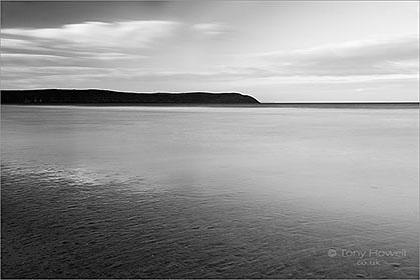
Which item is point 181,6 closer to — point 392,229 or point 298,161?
point 298,161

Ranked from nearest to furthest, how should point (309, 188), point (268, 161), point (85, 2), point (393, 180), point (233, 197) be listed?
point (233, 197) → point (309, 188) → point (393, 180) → point (268, 161) → point (85, 2)

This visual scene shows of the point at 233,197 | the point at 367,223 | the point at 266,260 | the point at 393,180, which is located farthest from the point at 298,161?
the point at 266,260

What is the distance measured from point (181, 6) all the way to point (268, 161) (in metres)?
5.21

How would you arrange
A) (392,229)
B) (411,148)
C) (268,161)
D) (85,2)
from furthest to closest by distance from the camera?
(411,148), (85,2), (268,161), (392,229)

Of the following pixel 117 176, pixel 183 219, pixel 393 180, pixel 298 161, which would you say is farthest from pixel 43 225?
pixel 298 161

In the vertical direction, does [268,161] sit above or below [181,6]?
below

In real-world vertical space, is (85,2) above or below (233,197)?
above

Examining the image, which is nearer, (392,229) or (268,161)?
(392,229)

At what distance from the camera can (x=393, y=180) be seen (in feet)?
31.2

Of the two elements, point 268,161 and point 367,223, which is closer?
point 367,223

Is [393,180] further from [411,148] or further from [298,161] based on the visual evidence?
[411,148]

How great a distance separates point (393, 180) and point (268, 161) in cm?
375

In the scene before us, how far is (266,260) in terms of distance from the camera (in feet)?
16.1

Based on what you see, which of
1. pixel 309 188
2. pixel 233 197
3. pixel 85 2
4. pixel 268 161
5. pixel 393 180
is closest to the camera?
pixel 233 197
